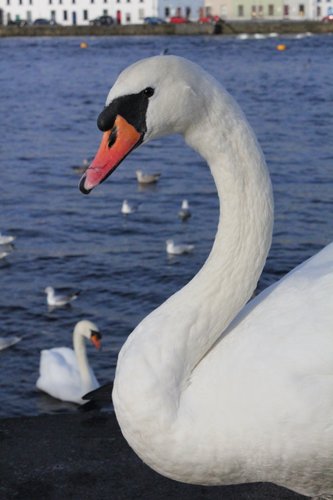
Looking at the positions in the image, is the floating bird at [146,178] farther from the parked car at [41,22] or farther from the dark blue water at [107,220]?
the parked car at [41,22]

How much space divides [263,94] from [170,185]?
12.9m

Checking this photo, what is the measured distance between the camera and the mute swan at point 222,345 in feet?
9.45

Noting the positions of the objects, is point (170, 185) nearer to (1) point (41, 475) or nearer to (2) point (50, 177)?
(2) point (50, 177)

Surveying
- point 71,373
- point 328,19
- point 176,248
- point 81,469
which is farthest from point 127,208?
point 328,19

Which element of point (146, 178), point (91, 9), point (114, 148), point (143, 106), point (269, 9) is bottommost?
point (146, 178)

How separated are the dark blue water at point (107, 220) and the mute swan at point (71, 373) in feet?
0.40

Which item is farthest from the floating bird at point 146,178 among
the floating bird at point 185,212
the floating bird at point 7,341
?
the floating bird at point 7,341

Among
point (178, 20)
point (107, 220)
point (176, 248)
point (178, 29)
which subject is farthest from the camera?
point (178, 20)

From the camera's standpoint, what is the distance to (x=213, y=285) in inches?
124

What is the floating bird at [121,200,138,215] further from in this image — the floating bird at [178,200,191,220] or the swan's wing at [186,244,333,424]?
the swan's wing at [186,244,333,424]

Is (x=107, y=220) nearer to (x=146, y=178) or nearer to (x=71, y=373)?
(x=146, y=178)

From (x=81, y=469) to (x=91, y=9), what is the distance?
89.6 meters

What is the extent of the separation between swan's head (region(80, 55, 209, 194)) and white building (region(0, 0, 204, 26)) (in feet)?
291

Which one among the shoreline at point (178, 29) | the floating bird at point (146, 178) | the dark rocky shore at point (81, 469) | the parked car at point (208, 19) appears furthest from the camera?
the parked car at point (208, 19)
